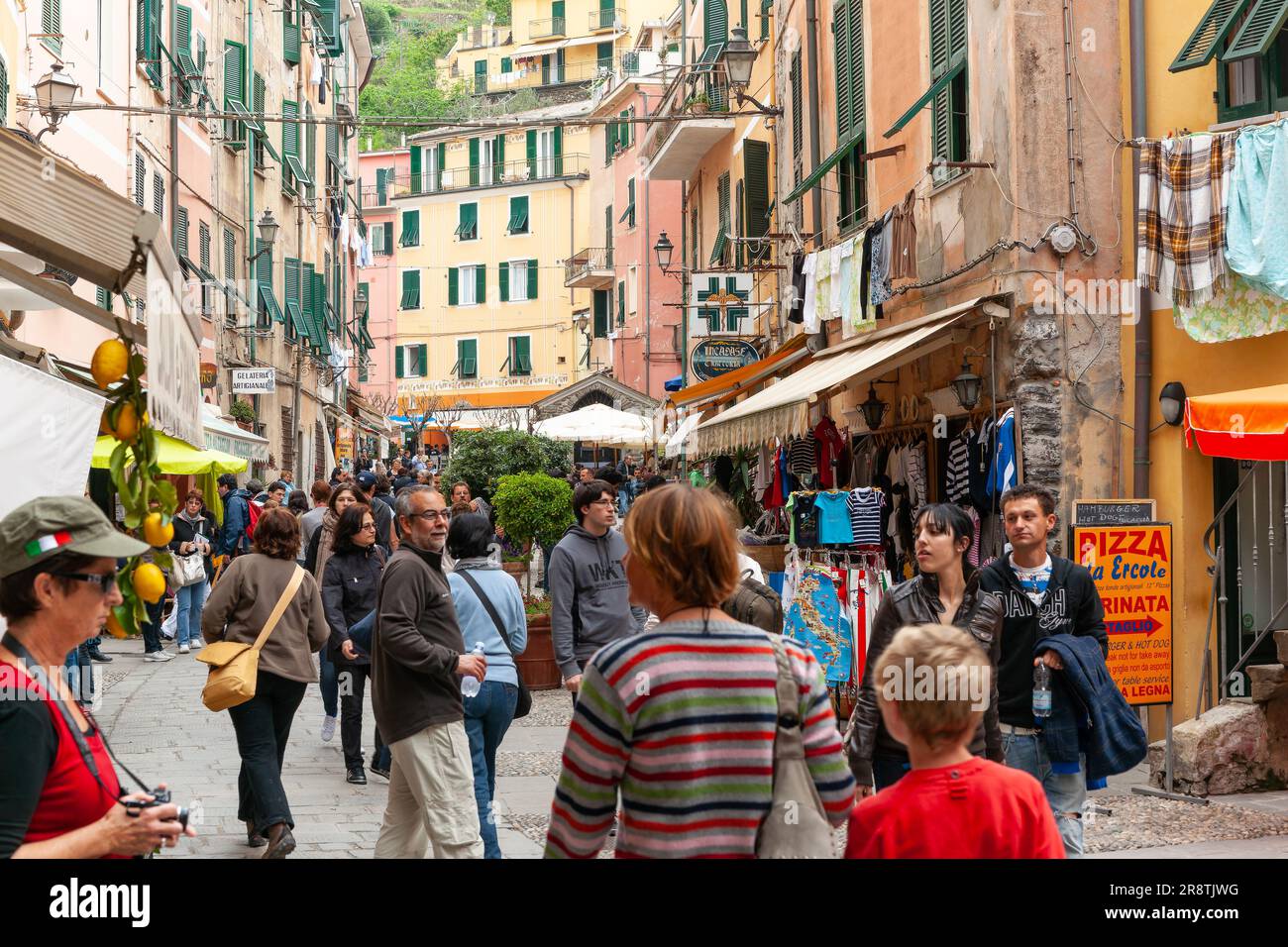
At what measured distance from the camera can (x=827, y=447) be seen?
54.7ft

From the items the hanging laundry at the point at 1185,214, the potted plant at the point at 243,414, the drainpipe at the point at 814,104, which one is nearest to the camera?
the hanging laundry at the point at 1185,214

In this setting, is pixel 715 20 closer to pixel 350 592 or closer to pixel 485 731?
pixel 350 592

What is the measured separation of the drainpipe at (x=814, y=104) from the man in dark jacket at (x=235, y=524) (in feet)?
25.2

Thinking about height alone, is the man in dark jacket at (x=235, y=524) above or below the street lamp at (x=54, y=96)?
below

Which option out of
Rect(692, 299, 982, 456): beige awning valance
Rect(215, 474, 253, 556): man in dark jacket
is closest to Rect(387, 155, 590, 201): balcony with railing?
Rect(215, 474, 253, 556): man in dark jacket

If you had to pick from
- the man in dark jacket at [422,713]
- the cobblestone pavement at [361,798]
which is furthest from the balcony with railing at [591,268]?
the man in dark jacket at [422,713]

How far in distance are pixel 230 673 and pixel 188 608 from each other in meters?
9.72

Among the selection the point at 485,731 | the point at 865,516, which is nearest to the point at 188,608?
the point at 865,516

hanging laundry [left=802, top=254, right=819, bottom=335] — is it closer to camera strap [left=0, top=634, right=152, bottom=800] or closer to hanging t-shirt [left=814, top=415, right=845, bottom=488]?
hanging t-shirt [left=814, top=415, right=845, bottom=488]

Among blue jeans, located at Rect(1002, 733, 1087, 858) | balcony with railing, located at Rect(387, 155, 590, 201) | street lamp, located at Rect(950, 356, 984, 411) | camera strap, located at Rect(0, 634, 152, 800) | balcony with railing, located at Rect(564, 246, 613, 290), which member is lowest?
blue jeans, located at Rect(1002, 733, 1087, 858)

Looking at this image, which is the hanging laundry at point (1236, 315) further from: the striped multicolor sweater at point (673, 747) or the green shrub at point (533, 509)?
the striped multicolor sweater at point (673, 747)

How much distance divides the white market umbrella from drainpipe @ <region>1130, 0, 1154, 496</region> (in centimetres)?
1550

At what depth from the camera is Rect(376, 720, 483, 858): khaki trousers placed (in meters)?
6.16

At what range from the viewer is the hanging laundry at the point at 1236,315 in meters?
9.94
